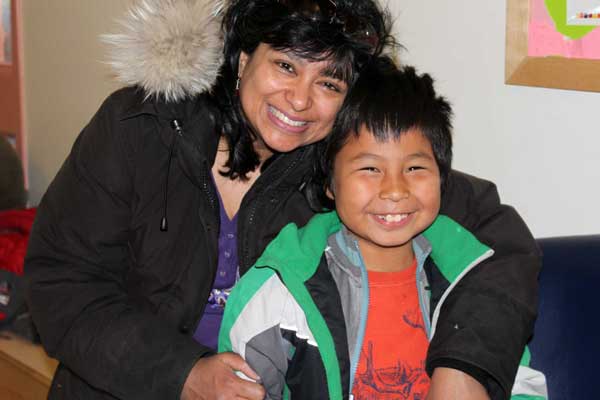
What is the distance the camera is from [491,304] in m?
1.37

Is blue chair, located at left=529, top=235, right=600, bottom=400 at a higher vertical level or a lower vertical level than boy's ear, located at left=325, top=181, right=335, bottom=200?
lower

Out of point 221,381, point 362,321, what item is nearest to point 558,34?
point 362,321

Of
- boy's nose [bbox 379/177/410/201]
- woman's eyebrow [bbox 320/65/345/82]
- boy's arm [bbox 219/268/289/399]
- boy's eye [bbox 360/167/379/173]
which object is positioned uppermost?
woman's eyebrow [bbox 320/65/345/82]

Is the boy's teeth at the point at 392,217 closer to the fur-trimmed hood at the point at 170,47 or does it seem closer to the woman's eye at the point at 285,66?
the woman's eye at the point at 285,66

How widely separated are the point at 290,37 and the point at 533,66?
0.61 metres

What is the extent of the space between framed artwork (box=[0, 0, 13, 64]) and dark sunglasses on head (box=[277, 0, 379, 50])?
2.34 meters

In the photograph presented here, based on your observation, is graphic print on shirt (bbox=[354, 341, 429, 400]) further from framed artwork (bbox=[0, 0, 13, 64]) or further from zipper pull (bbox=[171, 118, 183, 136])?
framed artwork (bbox=[0, 0, 13, 64])

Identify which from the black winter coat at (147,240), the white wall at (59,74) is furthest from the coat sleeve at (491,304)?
the white wall at (59,74)

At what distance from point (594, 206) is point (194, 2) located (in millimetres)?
974

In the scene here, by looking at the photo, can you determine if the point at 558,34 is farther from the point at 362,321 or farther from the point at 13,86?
the point at 13,86

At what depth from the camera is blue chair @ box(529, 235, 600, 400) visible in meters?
1.45

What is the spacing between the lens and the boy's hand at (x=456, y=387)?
1.28 m

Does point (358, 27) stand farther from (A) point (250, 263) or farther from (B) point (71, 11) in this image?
Answer: (B) point (71, 11)

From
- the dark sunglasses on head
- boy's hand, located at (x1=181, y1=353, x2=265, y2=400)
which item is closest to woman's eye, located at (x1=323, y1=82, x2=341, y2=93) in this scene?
the dark sunglasses on head
